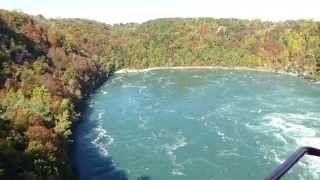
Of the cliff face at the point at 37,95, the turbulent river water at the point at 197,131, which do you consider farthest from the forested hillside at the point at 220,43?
the turbulent river water at the point at 197,131

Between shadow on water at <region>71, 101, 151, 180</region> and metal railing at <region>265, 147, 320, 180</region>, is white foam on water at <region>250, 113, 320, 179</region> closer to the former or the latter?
shadow on water at <region>71, 101, 151, 180</region>

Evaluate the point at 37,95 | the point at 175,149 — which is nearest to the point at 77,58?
the point at 37,95

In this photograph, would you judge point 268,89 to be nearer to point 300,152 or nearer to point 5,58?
point 5,58

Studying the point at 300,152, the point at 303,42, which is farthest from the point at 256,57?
the point at 300,152

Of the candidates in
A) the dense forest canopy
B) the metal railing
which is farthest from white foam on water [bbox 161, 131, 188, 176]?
the metal railing

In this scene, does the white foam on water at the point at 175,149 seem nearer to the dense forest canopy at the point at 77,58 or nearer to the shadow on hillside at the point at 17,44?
Answer: the dense forest canopy at the point at 77,58

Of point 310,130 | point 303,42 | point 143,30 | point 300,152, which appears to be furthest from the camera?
point 143,30
